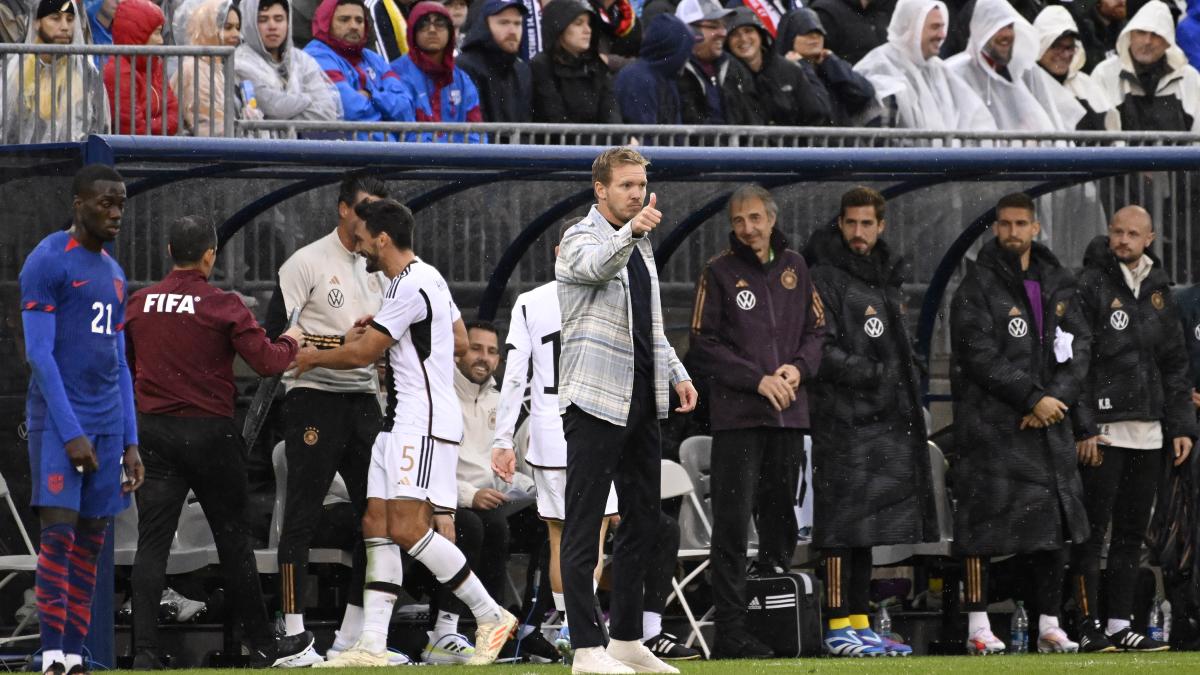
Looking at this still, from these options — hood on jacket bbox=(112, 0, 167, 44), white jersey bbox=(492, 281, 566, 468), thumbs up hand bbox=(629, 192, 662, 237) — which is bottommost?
white jersey bbox=(492, 281, 566, 468)

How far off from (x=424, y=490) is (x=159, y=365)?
1389mm

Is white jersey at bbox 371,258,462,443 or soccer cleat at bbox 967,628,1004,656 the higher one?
white jersey at bbox 371,258,462,443

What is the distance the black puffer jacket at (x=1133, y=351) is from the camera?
488 inches

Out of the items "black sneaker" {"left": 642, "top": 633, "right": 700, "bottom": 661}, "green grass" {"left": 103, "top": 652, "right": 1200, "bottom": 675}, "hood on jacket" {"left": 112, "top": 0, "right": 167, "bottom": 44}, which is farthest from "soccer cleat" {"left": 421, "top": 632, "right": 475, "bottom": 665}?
"hood on jacket" {"left": 112, "top": 0, "right": 167, "bottom": 44}

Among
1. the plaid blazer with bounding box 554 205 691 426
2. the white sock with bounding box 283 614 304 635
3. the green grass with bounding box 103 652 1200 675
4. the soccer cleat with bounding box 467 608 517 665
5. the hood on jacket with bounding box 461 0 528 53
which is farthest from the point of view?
the hood on jacket with bounding box 461 0 528 53

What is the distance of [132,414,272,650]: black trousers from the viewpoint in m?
10.2

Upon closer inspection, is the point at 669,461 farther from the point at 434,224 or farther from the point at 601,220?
the point at 601,220

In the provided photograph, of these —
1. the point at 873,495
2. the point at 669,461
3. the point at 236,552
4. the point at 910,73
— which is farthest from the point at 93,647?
the point at 910,73

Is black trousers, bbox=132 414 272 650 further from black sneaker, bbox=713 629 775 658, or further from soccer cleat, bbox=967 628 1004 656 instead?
soccer cleat, bbox=967 628 1004 656

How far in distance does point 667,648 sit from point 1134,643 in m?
2.85

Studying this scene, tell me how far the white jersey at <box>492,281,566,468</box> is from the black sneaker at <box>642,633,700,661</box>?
1076mm

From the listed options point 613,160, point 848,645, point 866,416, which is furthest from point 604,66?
point 613,160

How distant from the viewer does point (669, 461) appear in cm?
1192

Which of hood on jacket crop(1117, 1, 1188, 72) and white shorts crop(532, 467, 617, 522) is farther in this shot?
hood on jacket crop(1117, 1, 1188, 72)
